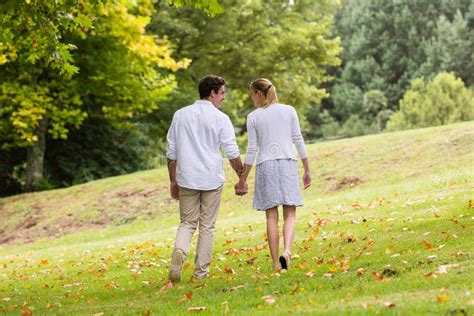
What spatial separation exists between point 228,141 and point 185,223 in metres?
1.04

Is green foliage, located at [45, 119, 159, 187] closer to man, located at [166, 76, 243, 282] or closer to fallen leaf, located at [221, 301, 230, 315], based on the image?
man, located at [166, 76, 243, 282]

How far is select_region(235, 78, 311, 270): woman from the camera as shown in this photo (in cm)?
823

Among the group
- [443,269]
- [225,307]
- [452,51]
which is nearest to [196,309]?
[225,307]

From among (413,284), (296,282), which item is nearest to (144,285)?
(296,282)

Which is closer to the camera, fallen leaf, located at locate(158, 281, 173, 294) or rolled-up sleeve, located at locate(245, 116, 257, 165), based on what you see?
fallen leaf, located at locate(158, 281, 173, 294)

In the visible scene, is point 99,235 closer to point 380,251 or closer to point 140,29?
point 140,29

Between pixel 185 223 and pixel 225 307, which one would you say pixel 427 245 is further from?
pixel 225 307

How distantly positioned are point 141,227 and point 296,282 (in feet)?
45.4

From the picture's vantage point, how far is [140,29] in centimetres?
2347

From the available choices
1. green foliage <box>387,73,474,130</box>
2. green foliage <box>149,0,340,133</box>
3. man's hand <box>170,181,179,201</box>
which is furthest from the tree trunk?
green foliage <box>387,73,474,130</box>

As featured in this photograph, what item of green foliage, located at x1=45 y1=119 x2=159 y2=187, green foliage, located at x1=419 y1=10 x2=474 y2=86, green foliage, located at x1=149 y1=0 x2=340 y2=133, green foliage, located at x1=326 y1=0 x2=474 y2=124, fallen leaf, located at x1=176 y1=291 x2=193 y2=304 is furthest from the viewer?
green foliage, located at x1=326 y1=0 x2=474 y2=124

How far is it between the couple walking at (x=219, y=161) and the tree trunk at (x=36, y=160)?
1995cm

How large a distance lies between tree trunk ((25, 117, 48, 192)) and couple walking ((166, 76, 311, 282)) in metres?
19.9

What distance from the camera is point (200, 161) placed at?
825 cm
